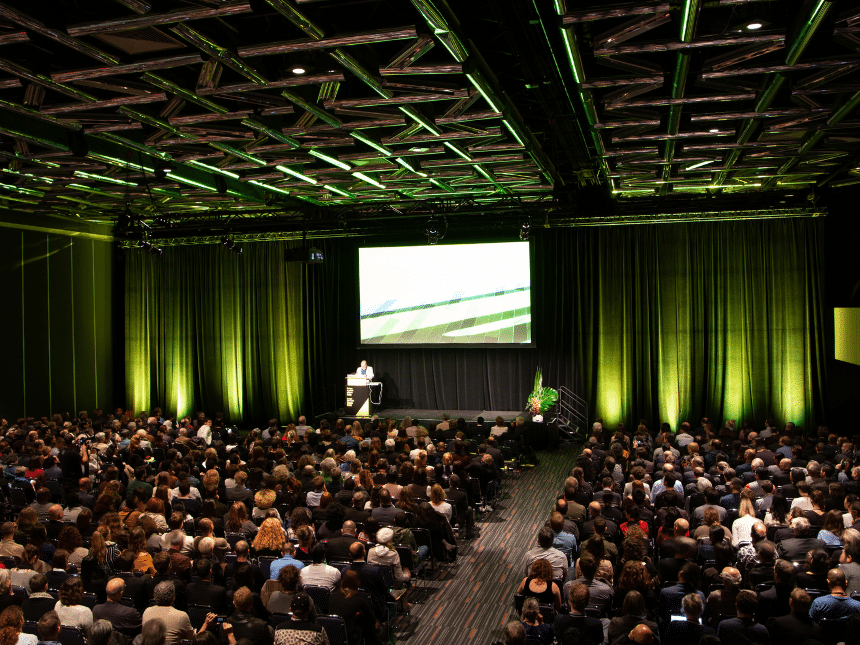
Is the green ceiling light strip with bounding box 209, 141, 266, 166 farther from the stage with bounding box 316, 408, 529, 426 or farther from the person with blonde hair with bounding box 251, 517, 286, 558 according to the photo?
the stage with bounding box 316, 408, 529, 426

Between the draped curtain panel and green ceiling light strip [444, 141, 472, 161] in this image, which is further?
the draped curtain panel

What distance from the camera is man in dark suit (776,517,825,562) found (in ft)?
20.7

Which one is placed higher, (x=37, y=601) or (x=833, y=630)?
(x=37, y=601)

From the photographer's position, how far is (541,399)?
609 inches

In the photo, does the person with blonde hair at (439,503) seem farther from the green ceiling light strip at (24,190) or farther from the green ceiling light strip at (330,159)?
the green ceiling light strip at (24,190)

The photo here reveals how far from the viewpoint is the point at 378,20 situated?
6.16 meters

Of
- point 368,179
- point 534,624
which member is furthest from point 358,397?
point 534,624

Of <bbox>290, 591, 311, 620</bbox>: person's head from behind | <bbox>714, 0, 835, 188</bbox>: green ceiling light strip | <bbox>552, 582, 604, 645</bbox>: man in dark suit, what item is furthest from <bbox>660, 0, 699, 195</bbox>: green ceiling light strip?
<bbox>290, 591, 311, 620</bbox>: person's head from behind

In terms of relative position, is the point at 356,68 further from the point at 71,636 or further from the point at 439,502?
the point at 71,636

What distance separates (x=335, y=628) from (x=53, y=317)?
48.7ft

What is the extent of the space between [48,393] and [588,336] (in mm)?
13184

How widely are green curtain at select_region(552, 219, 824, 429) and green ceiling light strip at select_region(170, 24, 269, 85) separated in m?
11.4

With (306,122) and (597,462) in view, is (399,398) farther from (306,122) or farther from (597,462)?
(306,122)

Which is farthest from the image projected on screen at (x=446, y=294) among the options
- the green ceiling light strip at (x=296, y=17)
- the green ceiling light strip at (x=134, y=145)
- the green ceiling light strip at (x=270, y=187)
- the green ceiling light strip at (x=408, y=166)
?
the green ceiling light strip at (x=296, y=17)
